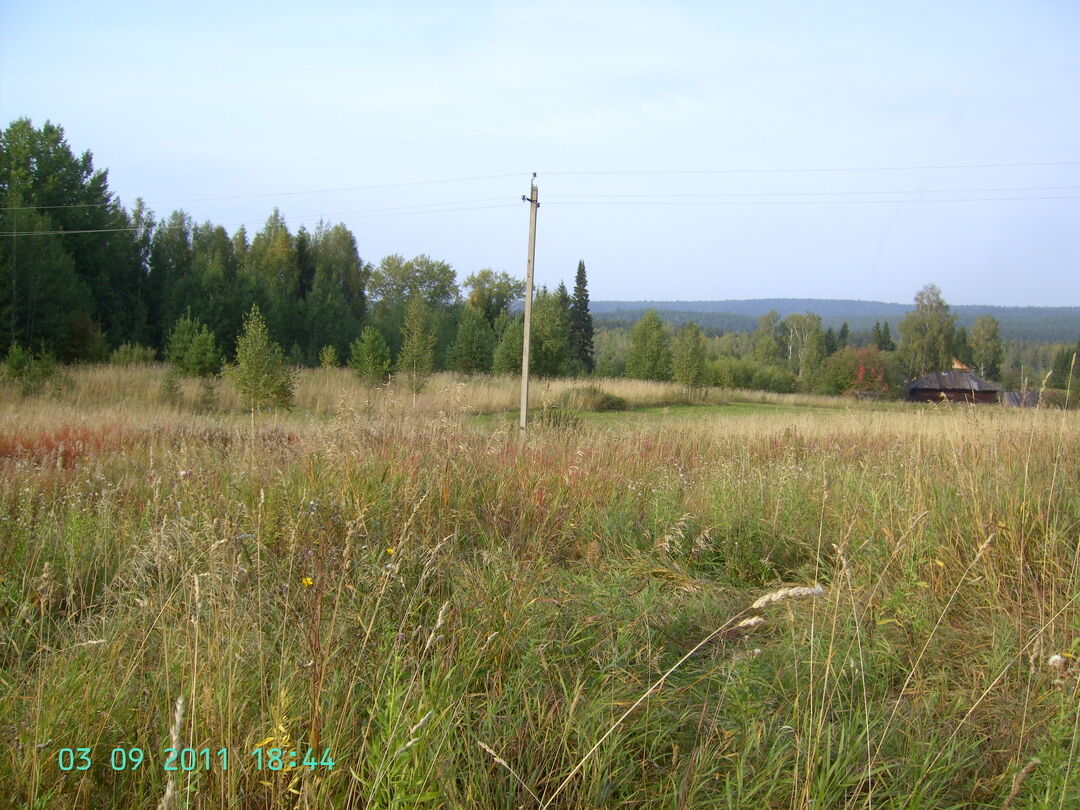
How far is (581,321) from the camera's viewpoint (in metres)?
60.2

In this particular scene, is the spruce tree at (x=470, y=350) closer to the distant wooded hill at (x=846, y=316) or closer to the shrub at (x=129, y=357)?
the shrub at (x=129, y=357)

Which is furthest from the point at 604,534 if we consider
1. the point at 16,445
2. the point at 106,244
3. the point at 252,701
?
the point at 106,244

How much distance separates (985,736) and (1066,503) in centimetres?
260

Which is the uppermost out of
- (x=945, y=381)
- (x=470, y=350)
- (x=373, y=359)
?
(x=470, y=350)

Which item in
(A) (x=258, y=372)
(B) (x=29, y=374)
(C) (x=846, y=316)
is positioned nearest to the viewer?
(A) (x=258, y=372)

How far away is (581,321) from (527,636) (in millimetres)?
58010

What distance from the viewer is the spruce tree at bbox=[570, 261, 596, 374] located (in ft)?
192
